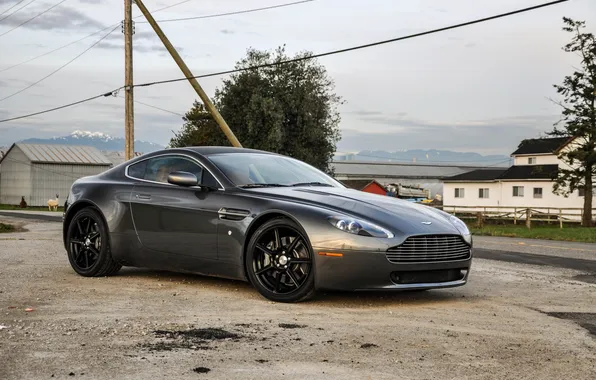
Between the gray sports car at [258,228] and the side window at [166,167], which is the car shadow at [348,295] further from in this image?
the side window at [166,167]

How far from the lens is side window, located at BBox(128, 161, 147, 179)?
828cm

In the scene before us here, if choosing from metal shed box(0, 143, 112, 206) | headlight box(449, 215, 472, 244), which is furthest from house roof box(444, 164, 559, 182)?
headlight box(449, 215, 472, 244)

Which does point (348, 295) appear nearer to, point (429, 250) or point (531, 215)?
point (429, 250)

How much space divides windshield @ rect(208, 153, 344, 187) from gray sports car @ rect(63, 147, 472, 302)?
1 centimetres

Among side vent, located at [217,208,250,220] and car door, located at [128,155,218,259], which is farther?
car door, located at [128,155,218,259]

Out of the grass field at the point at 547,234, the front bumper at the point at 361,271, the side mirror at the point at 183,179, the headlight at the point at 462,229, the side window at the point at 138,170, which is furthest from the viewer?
the grass field at the point at 547,234

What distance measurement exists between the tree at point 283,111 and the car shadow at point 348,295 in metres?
47.8

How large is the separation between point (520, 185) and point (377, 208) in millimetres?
65715

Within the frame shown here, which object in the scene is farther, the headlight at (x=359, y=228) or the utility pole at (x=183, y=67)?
the utility pole at (x=183, y=67)

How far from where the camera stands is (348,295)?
711cm

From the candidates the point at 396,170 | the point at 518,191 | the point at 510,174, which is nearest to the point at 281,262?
the point at 518,191

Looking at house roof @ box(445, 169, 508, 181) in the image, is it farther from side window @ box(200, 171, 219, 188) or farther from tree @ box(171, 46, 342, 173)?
side window @ box(200, 171, 219, 188)

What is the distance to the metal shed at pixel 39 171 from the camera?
242 ft

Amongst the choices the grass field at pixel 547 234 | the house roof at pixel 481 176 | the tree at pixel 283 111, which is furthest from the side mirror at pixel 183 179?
the house roof at pixel 481 176
